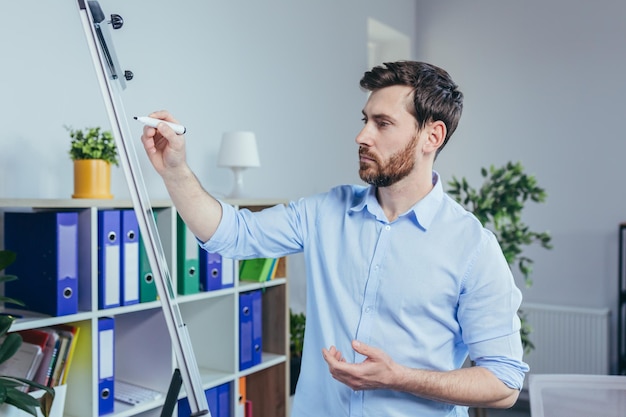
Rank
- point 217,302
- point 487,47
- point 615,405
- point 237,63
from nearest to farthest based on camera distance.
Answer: point 615,405 → point 217,302 → point 237,63 → point 487,47

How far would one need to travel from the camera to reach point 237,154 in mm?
2553

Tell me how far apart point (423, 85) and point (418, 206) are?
0.27 meters

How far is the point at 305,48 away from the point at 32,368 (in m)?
2.20

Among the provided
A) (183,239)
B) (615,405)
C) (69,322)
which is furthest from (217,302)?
(615,405)

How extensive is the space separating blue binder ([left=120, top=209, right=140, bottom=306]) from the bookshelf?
3 centimetres

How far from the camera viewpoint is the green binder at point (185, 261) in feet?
7.13

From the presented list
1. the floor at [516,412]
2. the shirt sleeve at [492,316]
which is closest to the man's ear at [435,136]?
the shirt sleeve at [492,316]

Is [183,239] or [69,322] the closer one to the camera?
[69,322]

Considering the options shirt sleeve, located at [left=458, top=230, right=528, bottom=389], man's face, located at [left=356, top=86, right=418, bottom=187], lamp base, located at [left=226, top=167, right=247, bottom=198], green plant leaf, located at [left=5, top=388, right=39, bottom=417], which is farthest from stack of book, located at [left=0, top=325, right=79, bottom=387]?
shirt sleeve, located at [left=458, top=230, right=528, bottom=389]

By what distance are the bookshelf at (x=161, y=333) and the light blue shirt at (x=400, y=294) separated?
66 centimetres

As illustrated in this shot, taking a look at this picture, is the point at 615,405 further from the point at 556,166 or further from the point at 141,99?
the point at 556,166

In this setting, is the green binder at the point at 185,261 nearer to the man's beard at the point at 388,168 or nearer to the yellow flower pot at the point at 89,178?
the yellow flower pot at the point at 89,178

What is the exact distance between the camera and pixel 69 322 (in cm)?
185

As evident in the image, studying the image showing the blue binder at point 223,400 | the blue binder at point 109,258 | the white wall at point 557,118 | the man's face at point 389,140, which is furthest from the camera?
the white wall at point 557,118
